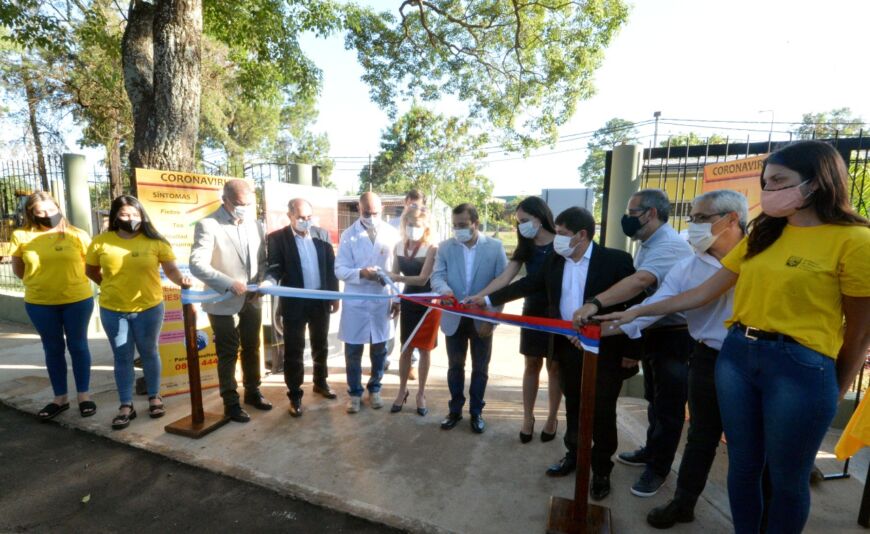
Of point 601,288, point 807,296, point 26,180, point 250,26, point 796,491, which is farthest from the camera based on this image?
point 250,26

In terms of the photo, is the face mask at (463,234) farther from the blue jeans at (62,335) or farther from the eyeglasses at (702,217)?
the blue jeans at (62,335)

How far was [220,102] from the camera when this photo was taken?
1670 cm

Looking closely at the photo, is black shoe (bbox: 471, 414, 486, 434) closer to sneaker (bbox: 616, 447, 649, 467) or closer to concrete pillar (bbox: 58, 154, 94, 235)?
sneaker (bbox: 616, 447, 649, 467)

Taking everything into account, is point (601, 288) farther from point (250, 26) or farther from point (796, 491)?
point (250, 26)

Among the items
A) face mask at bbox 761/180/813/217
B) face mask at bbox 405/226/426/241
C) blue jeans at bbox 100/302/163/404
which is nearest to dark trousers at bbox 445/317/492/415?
face mask at bbox 405/226/426/241

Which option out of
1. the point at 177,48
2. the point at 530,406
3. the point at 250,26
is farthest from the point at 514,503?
the point at 250,26

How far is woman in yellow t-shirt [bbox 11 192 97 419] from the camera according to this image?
359 cm

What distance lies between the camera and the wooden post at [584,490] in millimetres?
Result: 2256

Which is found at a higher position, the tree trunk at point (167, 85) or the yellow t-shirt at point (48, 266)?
the tree trunk at point (167, 85)

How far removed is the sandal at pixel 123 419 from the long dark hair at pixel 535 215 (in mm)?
3557

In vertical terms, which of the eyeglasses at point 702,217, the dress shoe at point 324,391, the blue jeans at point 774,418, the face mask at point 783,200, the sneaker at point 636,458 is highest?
the face mask at point 783,200

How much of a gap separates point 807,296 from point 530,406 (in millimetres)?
2132

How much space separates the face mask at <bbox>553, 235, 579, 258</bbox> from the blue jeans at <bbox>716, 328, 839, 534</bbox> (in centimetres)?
94

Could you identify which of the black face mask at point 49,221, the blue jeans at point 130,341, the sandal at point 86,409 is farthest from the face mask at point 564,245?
the sandal at point 86,409
